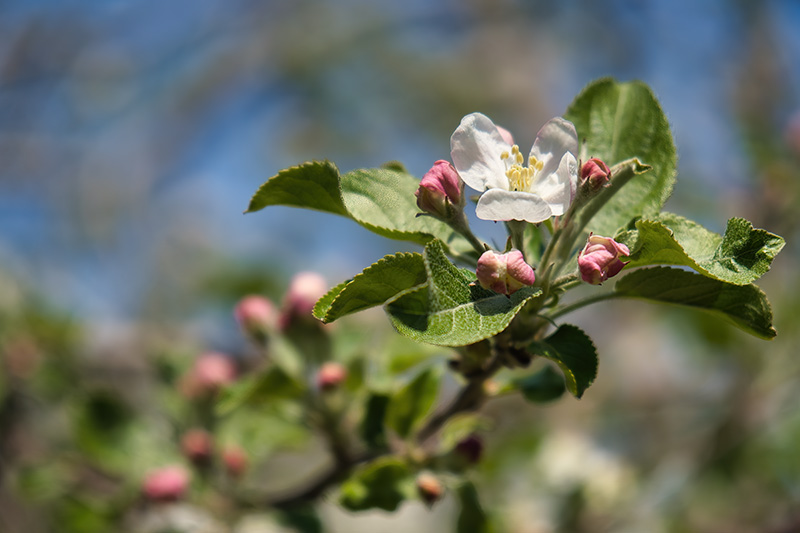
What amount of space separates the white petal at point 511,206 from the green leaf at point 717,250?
116 mm

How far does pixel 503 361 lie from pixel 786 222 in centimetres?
207

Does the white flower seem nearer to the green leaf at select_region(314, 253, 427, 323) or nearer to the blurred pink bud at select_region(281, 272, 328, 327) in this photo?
the green leaf at select_region(314, 253, 427, 323)

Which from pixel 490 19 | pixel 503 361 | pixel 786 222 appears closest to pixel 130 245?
pixel 490 19

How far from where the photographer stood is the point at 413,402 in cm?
116

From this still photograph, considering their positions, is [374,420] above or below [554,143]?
below

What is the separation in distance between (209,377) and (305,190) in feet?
2.65

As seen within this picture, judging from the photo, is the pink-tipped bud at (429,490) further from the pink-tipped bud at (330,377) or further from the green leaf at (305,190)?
the green leaf at (305,190)

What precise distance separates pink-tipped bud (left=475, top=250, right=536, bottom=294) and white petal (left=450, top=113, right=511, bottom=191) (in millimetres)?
137

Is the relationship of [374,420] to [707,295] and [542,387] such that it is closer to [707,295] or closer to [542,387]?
[542,387]

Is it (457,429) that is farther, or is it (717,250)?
(457,429)

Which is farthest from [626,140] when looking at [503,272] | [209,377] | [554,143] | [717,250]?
[209,377]

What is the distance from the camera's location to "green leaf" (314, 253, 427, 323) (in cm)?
74

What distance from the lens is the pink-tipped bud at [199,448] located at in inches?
58.7

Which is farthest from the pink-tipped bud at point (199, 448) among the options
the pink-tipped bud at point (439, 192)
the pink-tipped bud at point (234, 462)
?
the pink-tipped bud at point (439, 192)
